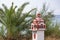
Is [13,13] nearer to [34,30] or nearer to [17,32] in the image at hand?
[17,32]

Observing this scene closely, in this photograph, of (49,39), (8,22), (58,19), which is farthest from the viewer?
(58,19)

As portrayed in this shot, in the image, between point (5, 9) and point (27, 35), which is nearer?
point (5, 9)

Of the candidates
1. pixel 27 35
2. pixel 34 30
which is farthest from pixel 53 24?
Answer: pixel 34 30

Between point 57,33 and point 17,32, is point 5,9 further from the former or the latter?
point 57,33

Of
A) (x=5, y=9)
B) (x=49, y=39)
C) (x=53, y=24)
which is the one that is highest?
(x=5, y=9)

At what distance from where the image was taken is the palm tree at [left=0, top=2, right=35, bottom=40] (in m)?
11.0

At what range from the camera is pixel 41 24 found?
7.63 m

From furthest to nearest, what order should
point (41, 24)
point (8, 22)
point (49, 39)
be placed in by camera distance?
point (49, 39)
point (8, 22)
point (41, 24)

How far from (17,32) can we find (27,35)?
2.79 feet

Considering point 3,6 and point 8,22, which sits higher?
point 3,6

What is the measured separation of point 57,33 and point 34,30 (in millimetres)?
4814

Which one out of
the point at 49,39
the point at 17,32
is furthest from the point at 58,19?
the point at 17,32

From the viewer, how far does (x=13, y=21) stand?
1115 cm

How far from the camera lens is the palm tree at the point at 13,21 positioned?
36.0ft
